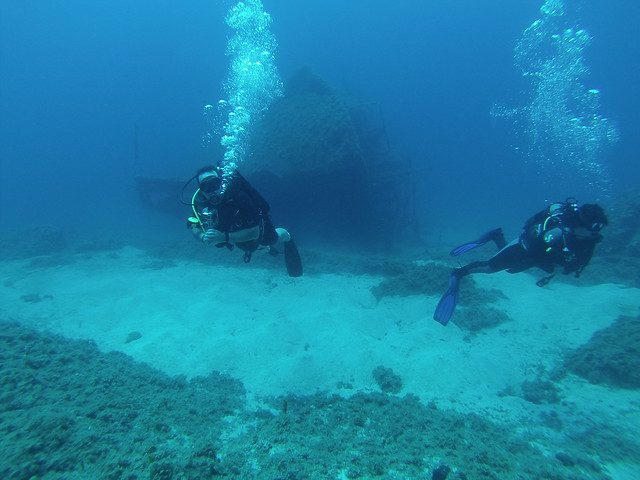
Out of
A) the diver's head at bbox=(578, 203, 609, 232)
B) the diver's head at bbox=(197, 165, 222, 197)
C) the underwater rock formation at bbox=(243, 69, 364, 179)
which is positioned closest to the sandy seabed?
the diver's head at bbox=(578, 203, 609, 232)

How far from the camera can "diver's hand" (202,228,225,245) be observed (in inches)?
192

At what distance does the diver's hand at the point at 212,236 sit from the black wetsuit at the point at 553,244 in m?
4.99

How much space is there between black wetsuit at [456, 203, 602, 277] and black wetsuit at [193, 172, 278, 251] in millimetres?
4470

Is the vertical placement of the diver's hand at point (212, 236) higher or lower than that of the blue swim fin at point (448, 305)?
higher

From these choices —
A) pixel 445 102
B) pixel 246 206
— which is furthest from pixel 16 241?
pixel 445 102

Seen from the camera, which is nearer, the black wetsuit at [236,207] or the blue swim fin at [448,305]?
the black wetsuit at [236,207]

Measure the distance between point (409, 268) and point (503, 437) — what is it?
6.11m

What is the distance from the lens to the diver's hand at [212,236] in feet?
16.0

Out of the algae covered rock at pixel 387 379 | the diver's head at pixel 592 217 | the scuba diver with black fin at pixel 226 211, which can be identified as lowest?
the algae covered rock at pixel 387 379

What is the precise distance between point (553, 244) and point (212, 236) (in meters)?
5.14

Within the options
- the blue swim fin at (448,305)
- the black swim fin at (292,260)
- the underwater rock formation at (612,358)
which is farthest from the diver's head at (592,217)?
the black swim fin at (292,260)

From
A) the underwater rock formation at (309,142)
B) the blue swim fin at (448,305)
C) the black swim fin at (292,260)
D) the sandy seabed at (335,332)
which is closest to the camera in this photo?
the sandy seabed at (335,332)

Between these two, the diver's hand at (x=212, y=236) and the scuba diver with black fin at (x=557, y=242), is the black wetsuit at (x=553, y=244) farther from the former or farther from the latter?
the diver's hand at (x=212, y=236)

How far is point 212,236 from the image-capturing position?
16.1 ft
